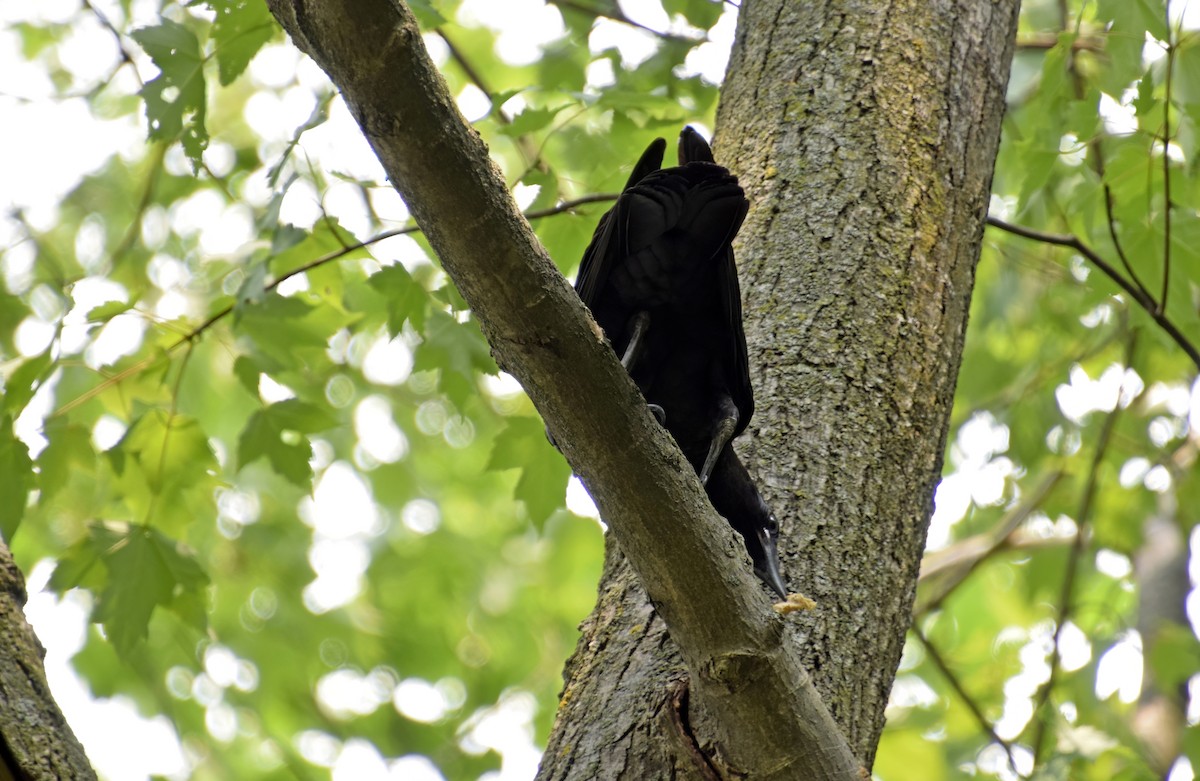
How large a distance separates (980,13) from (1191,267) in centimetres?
124

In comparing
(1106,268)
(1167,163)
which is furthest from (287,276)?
(1167,163)

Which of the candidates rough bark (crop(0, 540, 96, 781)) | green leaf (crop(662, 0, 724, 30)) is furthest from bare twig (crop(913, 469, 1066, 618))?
rough bark (crop(0, 540, 96, 781))

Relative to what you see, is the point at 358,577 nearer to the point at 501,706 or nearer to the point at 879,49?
the point at 501,706

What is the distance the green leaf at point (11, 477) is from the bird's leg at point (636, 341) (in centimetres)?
175

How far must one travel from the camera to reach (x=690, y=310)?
2422 millimetres

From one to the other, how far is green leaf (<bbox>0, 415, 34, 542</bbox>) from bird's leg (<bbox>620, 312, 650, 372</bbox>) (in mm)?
1746

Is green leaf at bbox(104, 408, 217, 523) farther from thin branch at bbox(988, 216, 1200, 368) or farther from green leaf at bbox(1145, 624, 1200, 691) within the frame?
green leaf at bbox(1145, 624, 1200, 691)

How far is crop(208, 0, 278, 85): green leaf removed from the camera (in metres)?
3.15

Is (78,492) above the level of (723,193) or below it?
above

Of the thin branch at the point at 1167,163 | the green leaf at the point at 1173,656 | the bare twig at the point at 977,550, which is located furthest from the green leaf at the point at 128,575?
the green leaf at the point at 1173,656

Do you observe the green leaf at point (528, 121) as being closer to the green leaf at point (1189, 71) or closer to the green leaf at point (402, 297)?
the green leaf at point (402, 297)

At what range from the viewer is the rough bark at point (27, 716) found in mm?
1844

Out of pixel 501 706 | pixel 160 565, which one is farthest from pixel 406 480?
pixel 160 565

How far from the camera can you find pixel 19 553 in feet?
22.7
